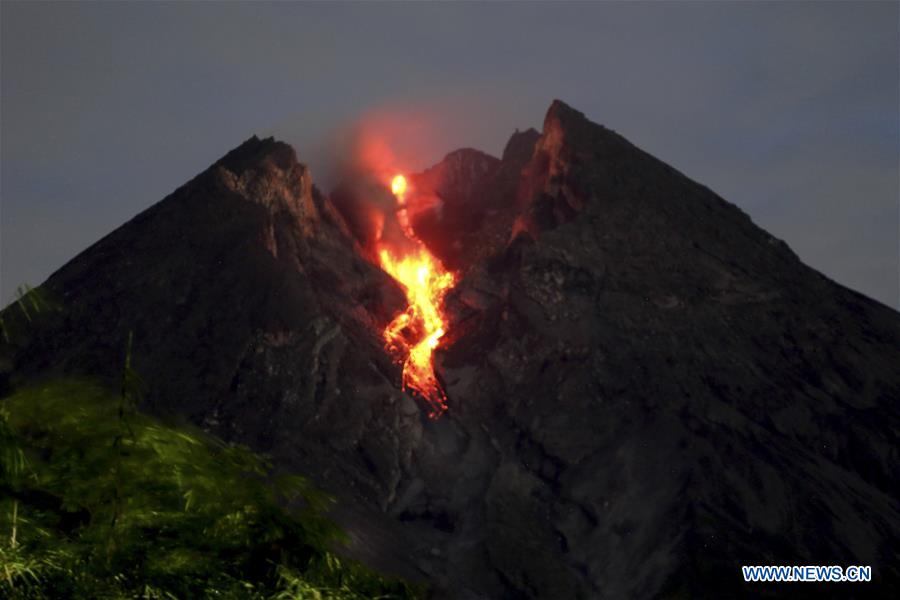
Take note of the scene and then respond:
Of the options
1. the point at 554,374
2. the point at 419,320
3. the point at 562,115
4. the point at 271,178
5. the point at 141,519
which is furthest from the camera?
the point at 562,115

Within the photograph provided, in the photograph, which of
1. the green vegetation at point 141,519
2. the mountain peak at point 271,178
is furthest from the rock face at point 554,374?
the green vegetation at point 141,519

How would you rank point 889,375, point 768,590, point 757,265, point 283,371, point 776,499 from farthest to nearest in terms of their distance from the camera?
1. point 757,265
2. point 889,375
3. point 283,371
4. point 776,499
5. point 768,590

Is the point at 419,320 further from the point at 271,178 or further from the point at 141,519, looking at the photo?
the point at 141,519

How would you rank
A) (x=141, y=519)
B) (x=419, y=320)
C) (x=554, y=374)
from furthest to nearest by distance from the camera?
(x=419, y=320)
(x=554, y=374)
(x=141, y=519)

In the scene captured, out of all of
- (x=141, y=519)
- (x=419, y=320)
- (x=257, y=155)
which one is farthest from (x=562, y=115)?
(x=141, y=519)

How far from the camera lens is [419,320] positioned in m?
167

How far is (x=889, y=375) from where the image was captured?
14812cm

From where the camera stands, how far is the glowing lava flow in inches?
6009

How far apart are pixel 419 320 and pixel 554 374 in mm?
26040

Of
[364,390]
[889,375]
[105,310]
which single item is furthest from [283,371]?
[889,375]

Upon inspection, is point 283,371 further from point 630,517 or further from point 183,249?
point 630,517

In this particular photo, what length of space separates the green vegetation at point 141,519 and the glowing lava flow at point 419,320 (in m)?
129

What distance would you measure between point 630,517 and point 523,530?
1094cm

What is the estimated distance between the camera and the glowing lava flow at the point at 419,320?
15262 cm
